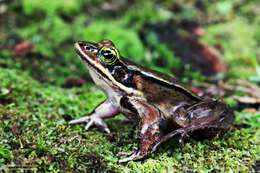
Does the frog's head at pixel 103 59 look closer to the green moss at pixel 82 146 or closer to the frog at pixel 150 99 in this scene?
the frog at pixel 150 99

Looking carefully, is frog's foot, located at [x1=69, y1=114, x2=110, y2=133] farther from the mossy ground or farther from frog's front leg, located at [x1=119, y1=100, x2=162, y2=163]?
frog's front leg, located at [x1=119, y1=100, x2=162, y2=163]

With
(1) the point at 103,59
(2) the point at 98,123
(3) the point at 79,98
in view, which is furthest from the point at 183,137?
(3) the point at 79,98

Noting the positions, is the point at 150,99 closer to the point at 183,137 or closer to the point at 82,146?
the point at 183,137

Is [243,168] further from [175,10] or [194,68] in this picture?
[175,10]

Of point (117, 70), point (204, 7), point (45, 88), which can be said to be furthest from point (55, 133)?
point (204, 7)

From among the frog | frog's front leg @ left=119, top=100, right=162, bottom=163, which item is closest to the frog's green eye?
the frog

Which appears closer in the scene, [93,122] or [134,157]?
[134,157]
